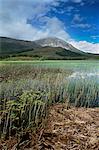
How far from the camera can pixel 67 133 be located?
8305 mm

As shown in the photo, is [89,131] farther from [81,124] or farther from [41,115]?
[41,115]

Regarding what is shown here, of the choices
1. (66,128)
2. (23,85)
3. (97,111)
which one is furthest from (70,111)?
Result: (23,85)

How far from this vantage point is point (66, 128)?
8.78 m

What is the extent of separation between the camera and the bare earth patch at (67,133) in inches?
290

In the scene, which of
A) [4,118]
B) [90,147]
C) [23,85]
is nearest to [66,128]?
[90,147]

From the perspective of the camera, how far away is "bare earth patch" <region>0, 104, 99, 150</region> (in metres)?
7.36

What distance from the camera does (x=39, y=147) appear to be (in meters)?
7.17

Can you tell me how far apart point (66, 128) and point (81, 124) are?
792 millimetres

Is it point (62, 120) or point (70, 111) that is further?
point (70, 111)

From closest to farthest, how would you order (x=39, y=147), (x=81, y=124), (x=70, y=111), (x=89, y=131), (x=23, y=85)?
(x=39, y=147), (x=89, y=131), (x=81, y=124), (x=70, y=111), (x=23, y=85)

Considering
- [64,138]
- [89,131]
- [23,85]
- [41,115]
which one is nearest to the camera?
[64,138]

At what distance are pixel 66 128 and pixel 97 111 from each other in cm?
324

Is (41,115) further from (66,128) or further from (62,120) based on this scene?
(66,128)

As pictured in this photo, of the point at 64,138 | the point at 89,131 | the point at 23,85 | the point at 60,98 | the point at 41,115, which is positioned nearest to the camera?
the point at 64,138
